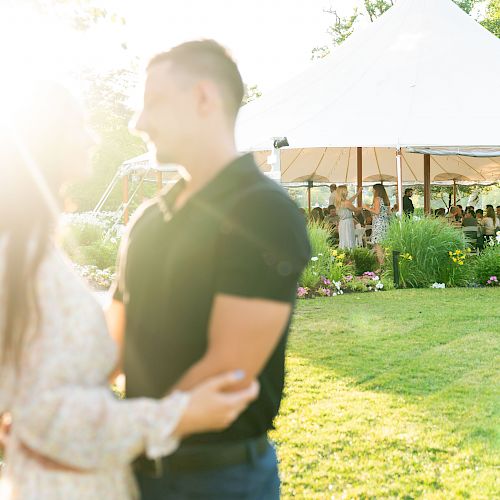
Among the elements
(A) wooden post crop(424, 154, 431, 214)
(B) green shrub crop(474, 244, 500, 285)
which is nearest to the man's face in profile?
(B) green shrub crop(474, 244, 500, 285)

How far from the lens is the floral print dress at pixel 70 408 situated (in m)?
1.55

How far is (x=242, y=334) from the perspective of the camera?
5.18ft

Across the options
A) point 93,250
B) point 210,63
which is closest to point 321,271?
point 93,250

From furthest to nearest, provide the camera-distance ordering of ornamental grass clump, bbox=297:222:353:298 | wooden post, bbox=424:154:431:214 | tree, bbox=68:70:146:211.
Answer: tree, bbox=68:70:146:211 < wooden post, bbox=424:154:431:214 < ornamental grass clump, bbox=297:222:353:298

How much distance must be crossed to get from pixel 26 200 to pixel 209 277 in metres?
0.39

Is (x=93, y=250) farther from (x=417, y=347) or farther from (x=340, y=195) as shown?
(x=417, y=347)

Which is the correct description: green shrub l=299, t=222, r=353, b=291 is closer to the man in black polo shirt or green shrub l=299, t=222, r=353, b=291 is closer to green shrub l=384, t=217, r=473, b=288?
green shrub l=384, t=217, r=473, b=288

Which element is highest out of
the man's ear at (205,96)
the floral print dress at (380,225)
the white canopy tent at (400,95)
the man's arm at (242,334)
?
the white canopy tent at (400,95)

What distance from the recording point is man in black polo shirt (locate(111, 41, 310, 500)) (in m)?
1.59

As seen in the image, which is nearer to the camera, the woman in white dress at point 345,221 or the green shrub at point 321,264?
the green shrub at point 321,264

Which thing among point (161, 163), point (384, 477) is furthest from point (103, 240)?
point (161, 163)

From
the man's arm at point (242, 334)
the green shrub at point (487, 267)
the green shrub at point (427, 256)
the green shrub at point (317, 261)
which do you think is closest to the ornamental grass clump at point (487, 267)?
the green shrub at point (487, 267)

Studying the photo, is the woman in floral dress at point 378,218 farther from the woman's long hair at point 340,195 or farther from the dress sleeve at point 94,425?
the dress sleeve at point 94,425

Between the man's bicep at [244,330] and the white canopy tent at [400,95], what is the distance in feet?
49.4
